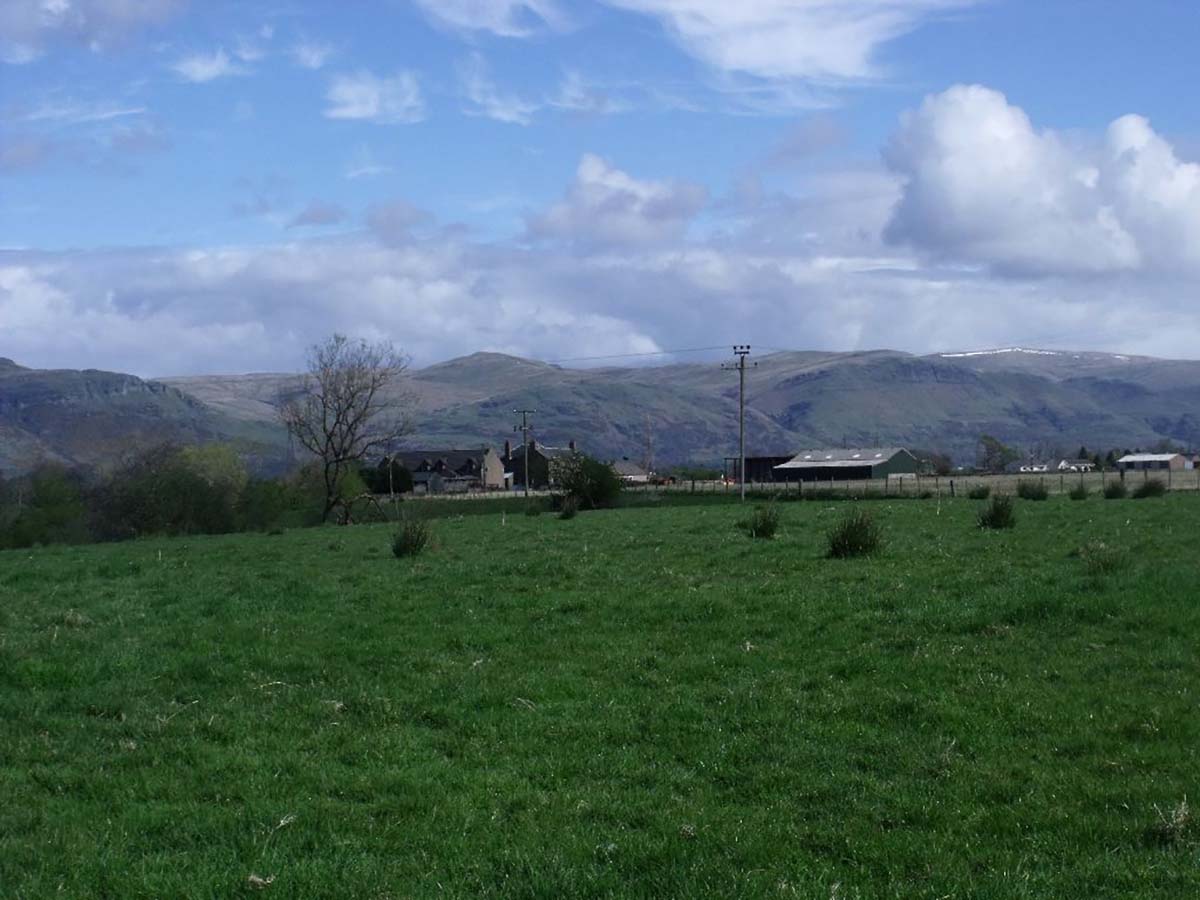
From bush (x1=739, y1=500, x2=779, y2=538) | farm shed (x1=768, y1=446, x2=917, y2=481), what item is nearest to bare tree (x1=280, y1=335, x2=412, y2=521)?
bush (x1=739, y1=500, x2=779, y2=538)

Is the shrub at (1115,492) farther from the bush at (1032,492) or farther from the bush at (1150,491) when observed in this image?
the bush at (1032,492)

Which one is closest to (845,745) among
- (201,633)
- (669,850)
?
(669,850)

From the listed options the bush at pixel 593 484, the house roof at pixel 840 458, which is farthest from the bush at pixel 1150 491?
the house roof at pixel 840 458

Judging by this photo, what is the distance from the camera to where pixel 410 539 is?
1129 inches

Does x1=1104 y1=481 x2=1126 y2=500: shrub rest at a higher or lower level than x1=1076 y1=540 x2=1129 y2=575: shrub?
lower

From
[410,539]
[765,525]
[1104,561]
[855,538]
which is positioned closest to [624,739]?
[1104,561]

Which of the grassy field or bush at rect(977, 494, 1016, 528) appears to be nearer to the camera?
the grassy field

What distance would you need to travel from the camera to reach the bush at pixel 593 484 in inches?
2776

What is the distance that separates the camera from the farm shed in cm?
17250

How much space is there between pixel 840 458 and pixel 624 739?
6967 inches

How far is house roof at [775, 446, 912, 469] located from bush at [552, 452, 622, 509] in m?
106

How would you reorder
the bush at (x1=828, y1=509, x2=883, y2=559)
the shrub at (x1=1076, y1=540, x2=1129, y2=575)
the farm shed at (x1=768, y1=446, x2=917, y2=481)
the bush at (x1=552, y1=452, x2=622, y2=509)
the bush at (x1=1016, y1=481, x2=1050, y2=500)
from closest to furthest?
the shrub at (x1=1076, y1=540, x2=1129, y2=575) < the bush at (x1=828, y1=509, x2=883, y2=559) < the bush at (x1=1016, y1=481, x2=1050, y2=500) < the bush at (x1=552, y1=452, x2=622, y2=509) < the farm shed at (x1=768, y1=446, x2=917, y2=481)

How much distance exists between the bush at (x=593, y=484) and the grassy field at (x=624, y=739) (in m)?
51.3

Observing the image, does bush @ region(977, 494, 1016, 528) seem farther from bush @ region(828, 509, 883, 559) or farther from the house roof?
the house roof
